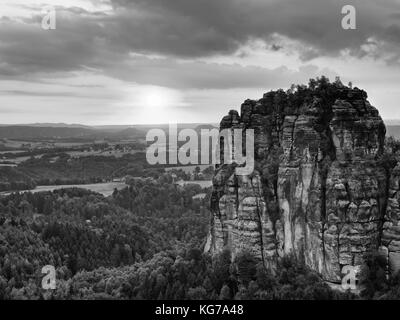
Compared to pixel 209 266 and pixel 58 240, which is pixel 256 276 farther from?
pixel 58 240

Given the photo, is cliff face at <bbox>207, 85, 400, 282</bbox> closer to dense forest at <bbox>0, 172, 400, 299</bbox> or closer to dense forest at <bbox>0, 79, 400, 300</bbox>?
dense forest at <bbox>0, 79, 400, 300</bbox>

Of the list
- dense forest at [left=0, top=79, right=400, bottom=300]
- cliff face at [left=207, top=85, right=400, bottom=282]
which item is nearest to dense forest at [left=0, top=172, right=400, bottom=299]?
dense forest at [left=0, top=79, right=400, bottom=300]

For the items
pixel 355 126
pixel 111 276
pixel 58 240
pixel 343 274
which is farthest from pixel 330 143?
pixel 58 240

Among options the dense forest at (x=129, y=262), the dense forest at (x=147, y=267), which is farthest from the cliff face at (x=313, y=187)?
the dense forest at (x=129, y=262)

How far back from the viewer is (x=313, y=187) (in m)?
65.4

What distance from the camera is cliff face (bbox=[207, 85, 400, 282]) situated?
206ft

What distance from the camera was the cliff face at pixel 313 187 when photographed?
6294cm

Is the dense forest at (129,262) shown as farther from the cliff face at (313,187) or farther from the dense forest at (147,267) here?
the cliff face at (313,187)

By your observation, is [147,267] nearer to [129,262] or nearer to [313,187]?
[313,187]

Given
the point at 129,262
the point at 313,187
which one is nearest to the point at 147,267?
the point at 313,187

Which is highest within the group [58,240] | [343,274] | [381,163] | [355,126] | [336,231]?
[355,126]

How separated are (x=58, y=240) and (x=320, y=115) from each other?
84.8m

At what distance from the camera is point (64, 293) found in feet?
268

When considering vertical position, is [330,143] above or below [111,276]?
above
